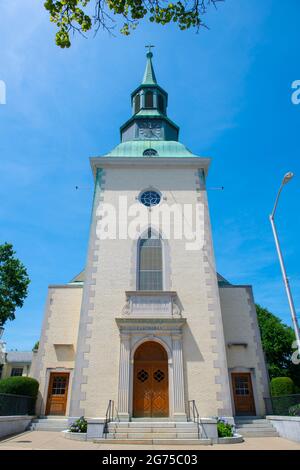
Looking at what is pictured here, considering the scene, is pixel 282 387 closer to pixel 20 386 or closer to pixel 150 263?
pixel 150 263

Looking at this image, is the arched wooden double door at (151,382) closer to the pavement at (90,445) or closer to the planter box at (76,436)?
the planter box at (76,436)

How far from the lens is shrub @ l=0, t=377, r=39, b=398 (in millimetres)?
13284

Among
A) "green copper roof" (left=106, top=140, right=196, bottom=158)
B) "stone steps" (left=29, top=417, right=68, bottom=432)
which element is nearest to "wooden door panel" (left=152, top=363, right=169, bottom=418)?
"stone steps" (left=29, top=417, right=68, bottom=432)

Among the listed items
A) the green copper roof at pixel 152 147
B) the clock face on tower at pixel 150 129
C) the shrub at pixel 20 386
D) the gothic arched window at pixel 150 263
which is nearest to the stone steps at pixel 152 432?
the shrub at pixel 20 386

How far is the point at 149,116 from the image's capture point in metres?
22.2

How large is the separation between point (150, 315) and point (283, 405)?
669 cm

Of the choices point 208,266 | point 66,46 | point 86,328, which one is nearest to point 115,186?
point 208,266

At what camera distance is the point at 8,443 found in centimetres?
966

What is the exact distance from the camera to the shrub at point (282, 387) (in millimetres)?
14022

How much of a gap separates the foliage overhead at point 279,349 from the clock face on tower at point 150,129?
24128 millimetres

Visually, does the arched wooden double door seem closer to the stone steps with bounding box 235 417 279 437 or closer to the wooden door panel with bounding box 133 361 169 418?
the wooden door panel with bounding box 133 361 169 418

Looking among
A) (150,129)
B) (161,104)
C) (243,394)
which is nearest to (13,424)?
(243,394)
